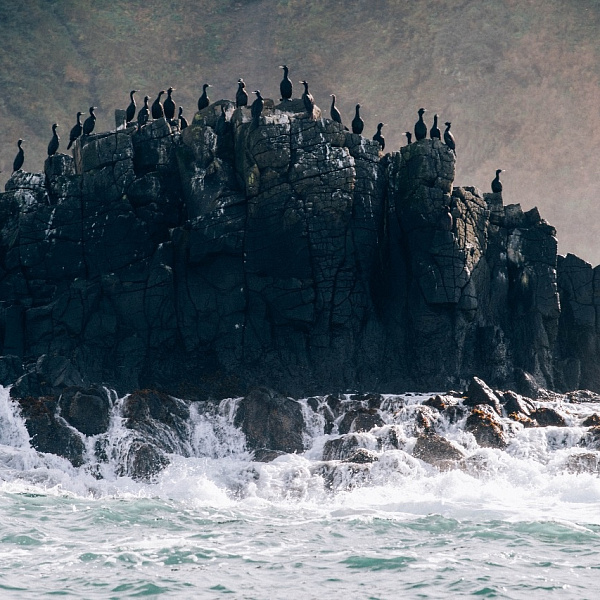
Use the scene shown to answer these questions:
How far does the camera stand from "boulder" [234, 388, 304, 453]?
2919cm

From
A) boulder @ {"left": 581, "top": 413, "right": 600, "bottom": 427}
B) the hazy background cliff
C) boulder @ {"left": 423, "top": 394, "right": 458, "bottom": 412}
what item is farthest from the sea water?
the hazy background cliff

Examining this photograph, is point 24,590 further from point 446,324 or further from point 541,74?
point 541,74

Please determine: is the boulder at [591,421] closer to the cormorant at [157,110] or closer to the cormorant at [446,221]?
the cormorant at [446,221]

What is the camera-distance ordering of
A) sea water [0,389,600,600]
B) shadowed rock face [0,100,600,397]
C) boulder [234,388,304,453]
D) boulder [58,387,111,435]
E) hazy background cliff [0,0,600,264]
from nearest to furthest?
sea water [0,389,600,600] → boulder [58,387,111,435] → boulder [234,388,304,453] → shadowed rock face [0,100,600,397] → hazy background cliff [0,0,600,264]

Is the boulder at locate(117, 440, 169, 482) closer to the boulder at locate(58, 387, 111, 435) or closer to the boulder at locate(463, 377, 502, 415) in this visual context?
the boulder at locate(58, 387, 111, 435)

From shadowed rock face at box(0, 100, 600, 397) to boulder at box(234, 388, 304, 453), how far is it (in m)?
1.45

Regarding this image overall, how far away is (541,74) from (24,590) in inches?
3018

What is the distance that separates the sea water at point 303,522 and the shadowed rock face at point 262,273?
1.96m

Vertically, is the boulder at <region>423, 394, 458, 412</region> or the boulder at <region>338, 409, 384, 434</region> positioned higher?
the boulder at <region>423, 394, 458, 412</region>

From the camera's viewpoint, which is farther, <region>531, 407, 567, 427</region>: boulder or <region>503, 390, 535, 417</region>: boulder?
<region>503, 390, 535, 417</region>: boulder

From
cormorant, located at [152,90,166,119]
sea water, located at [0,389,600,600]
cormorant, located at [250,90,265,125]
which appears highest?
cormorant, located at [152,90,166,119]

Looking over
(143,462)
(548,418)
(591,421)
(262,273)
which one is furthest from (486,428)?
(143,462)

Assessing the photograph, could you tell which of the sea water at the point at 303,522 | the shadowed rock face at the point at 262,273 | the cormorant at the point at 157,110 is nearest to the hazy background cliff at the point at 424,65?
the cormorant at the point at 157,110

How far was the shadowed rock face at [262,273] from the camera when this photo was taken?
32.0m
